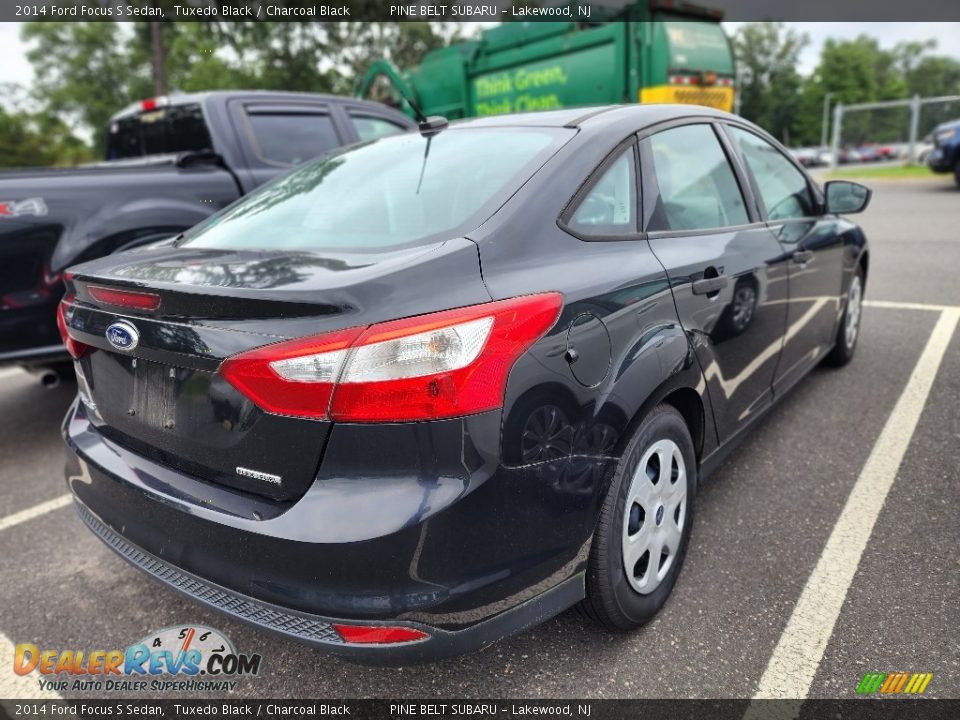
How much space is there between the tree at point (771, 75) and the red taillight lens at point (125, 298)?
251 ft

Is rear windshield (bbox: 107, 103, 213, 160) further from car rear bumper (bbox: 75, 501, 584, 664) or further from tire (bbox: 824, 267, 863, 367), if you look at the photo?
tire (bbox: 824, 267, 863, 367)

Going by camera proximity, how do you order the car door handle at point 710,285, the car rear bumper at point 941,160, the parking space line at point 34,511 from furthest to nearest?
the car rear bumper at point 941,160
the parking space line at point 34,511
the car door handle at point 710,285

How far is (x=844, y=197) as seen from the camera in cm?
372

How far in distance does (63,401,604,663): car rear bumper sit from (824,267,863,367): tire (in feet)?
10.1

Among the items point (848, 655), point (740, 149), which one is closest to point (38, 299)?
point (740, 149)

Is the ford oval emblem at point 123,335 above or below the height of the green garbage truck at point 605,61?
below

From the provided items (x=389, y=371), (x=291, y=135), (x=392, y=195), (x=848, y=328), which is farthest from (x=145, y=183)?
(x=848, y=328)

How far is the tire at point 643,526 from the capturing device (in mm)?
1882

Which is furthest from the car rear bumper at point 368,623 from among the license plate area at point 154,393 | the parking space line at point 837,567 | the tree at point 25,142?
the tree at point 25,142

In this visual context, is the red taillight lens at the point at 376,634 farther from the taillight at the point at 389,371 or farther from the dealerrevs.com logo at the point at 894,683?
the dealerrevs.com logo at the point at 894,683

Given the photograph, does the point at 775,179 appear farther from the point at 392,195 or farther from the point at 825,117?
the point at 825,117

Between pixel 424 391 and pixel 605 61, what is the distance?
32.7ft

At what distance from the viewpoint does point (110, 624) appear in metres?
2.29

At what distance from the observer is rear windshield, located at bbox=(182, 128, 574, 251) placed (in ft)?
6.48
